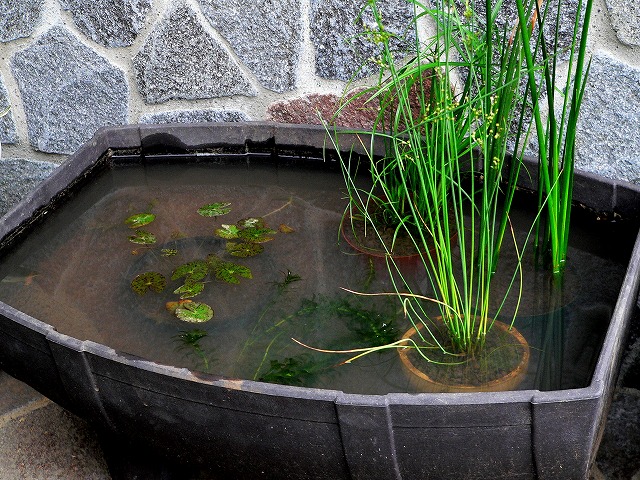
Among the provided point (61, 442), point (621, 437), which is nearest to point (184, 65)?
point (61, 442)

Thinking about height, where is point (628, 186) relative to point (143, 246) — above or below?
above

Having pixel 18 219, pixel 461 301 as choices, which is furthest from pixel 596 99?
pixel 18 219

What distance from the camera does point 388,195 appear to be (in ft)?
5.29

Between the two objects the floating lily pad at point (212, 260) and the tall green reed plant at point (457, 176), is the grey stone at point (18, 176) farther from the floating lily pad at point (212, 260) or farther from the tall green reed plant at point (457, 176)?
the tall green reed plant at point (457, 176)

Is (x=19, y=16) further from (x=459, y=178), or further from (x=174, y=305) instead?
(x=459, y=178)

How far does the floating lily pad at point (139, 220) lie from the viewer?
5.67 feet

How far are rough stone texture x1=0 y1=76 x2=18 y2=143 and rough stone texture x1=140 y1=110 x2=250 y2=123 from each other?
16.5 inches

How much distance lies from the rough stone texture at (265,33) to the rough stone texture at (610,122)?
2.40ft

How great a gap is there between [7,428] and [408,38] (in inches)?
50.8

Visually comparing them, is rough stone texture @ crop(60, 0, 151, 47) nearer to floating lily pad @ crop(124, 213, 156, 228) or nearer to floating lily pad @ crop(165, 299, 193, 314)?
floating lily pad @ crop(124, 213, 156, 228)

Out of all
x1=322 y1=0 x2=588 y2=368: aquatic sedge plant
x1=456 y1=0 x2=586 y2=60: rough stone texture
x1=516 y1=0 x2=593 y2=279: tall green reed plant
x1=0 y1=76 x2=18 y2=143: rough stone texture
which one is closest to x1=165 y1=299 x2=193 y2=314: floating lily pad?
x1=322 y1=0 x2=588 y2=368: aquatic sedge plant

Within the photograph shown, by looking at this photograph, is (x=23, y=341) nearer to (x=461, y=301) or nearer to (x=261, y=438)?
(x=261, y=438)

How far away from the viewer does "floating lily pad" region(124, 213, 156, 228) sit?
5.67 ft

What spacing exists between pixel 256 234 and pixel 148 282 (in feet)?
0.83
